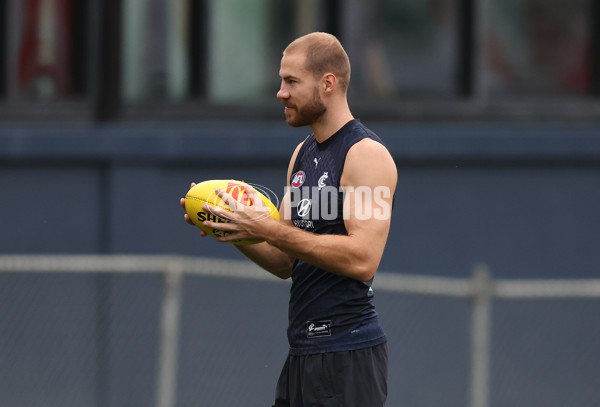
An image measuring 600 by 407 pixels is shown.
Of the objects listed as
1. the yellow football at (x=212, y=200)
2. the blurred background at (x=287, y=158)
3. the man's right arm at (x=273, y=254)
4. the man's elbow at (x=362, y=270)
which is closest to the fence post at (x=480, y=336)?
the blurred background at (x=287, y=158)

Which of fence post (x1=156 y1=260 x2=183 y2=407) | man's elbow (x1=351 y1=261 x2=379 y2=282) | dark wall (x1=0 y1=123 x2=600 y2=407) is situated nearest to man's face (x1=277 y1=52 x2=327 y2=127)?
man's elbow (x1=351 y1=261 x2=379 y2=282)

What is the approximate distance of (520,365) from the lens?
29.1 ft

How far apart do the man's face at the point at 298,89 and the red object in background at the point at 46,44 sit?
5.51 m

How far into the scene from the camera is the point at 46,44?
9500 millimetres

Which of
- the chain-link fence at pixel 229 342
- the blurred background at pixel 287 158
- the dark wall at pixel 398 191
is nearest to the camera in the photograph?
the chain-link fence at pixel 229 342

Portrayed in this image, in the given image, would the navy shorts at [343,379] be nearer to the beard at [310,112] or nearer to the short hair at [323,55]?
the beard at [310,112]

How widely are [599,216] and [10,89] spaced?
5.80 metres

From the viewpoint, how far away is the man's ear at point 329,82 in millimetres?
4457

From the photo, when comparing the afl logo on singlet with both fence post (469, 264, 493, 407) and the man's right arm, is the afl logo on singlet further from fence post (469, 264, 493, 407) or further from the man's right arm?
fence post (469, 264, 493, 407)

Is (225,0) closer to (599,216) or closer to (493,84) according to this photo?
(493,84)

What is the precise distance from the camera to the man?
4.25 metres

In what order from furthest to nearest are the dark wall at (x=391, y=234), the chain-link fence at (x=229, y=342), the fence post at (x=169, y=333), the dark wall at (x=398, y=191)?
the dark wall at (x=398, y=191) → the dark wall at (x=391, y=234) → the chain-link fence at (x=229, y=342) → the fence post at (x=169, y=333)

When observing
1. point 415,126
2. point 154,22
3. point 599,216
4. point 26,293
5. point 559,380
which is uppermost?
point 154,22

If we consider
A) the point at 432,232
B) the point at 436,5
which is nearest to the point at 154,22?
the point at 436,5
